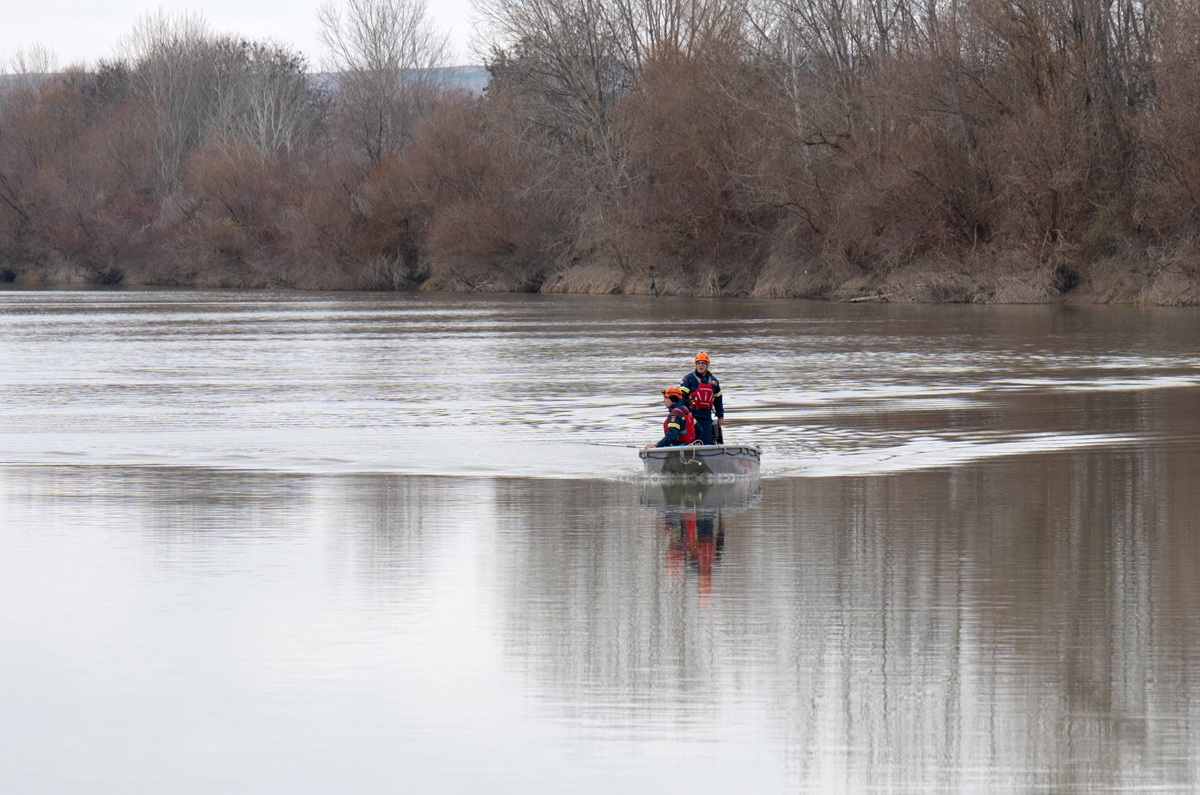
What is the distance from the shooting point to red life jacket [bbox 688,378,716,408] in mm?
16938

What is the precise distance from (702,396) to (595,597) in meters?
6.18

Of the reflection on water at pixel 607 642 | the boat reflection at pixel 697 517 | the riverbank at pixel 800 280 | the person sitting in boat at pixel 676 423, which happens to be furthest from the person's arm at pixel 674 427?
the riverbank at pixel 800 280

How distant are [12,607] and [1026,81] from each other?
51.2 m

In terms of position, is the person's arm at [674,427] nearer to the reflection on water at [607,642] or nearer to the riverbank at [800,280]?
the reflection on water at [607,642]

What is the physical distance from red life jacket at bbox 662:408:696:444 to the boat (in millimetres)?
187

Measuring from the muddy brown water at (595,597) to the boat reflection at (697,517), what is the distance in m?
0.06

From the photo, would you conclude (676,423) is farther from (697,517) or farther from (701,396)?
(697,517)

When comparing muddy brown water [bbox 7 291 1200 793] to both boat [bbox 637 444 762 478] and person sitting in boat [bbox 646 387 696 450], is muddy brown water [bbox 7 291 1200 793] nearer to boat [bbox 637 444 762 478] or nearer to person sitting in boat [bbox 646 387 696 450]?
boat [bbox 637 444 762 478]

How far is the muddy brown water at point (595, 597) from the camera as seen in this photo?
25.3 ft

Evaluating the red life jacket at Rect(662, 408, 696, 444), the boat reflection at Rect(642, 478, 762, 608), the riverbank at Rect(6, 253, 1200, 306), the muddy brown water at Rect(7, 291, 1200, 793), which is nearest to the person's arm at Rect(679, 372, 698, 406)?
the red life jacket at Rect(662, 408, 696, 444)

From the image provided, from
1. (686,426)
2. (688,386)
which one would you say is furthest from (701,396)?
(686,426)

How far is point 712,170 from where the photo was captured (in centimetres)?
6831

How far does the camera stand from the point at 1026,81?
2263 inches

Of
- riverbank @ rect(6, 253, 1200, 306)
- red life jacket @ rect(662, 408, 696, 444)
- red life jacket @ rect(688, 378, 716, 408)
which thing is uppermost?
riverbank @ rect(6, 253, 1200, 306)
